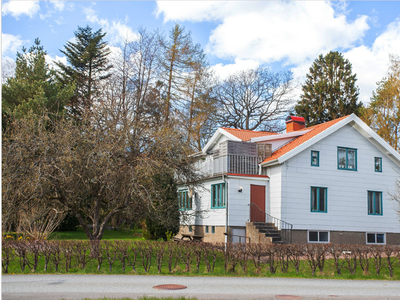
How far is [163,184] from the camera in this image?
1953 centimetres

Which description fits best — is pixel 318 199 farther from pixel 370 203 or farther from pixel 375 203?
pixel 375 203

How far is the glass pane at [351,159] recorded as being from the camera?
2353cm

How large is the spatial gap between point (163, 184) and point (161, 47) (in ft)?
57.3

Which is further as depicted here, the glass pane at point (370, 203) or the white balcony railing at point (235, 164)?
the glass pane at point (370, 203)

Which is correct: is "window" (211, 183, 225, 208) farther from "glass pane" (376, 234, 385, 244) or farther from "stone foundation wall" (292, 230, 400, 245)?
"glass pane" (376, 234, 385, 244)

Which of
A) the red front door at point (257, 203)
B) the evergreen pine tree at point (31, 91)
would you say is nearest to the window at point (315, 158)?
the red front door at point (257, 203)

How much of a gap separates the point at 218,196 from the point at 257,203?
220 cm

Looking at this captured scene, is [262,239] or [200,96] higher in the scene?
[200,96]

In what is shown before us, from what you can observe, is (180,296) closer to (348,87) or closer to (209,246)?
(209,246)

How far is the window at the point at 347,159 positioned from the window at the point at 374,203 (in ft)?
6.51

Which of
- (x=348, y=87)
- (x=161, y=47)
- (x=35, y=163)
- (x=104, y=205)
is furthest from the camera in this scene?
(x=348, y=87)

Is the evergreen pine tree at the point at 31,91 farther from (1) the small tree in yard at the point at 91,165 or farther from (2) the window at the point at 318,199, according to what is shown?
(2) the window at the point at 318,199

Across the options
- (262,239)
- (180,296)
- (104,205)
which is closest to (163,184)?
(104,205)

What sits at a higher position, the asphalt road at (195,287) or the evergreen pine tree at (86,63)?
the evergreen pine tree at (86,63)
